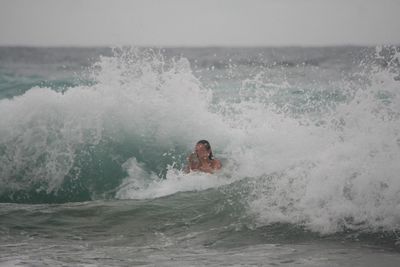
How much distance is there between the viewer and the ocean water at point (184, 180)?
643 centimetres

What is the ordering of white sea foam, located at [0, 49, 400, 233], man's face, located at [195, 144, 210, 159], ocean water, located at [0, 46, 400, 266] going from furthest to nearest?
man's face, located at [195, 144, 210, 159]
white sea foam, located at [0, 49, 400, 233]
ocean water, located at [0, 46, 400, 266]

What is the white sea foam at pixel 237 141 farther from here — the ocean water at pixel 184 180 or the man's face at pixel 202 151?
the man's face at pixel 202 151

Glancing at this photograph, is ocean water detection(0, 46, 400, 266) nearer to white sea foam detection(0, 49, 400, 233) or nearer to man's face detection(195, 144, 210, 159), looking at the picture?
white sea foam detection(0, 49, 400, 233)

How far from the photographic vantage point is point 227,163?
36.1 feet

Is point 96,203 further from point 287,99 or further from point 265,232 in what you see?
point 287,99

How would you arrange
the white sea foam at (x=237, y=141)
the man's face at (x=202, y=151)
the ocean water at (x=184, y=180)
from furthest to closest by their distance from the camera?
the man's face at (x=202, y=151) → the white sea foam at (x=237, y=141) → the ocean water at (x=184, y=180)

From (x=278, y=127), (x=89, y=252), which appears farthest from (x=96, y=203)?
(x=278, y=127)

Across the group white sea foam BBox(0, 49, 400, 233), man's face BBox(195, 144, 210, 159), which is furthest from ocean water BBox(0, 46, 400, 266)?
man's face BBox(195, 144, 210, 159)

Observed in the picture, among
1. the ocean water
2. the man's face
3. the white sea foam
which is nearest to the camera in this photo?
the ocean water

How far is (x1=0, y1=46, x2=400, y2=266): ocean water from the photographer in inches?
253

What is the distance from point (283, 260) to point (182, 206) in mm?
2903

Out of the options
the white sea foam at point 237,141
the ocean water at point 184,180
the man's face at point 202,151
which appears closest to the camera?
the ocean water at point 184,180

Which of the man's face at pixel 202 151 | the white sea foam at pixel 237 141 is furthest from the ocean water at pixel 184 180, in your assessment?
the man's face at pixel 202 151

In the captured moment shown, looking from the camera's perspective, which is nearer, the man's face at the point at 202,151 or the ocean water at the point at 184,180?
the ocean water at the point at 184,180
